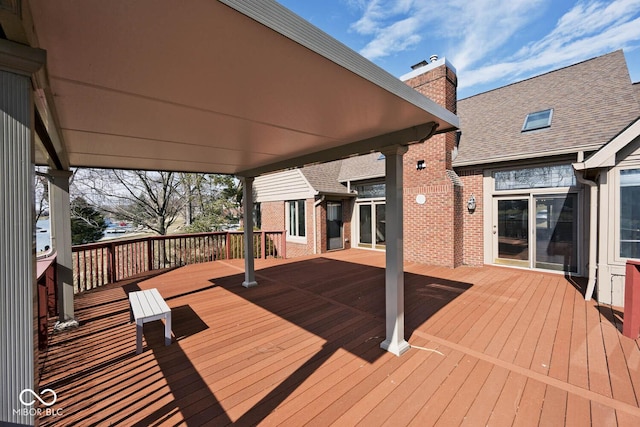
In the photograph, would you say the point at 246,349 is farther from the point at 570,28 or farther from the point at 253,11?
the point at 570,28

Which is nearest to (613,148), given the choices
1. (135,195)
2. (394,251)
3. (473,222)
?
(473,222)

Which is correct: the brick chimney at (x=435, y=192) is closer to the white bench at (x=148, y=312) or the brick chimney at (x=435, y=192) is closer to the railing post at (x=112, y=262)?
the white bench at (x=148, y=312)

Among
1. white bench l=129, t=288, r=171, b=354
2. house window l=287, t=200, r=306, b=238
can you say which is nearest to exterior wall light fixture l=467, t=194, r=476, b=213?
house window l=287, t=200, r=306, b=238

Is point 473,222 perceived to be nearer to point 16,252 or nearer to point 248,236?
point 248,236

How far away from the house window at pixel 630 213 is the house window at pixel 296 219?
8.06 m

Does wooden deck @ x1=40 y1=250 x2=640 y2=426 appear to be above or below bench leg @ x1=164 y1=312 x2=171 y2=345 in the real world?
below

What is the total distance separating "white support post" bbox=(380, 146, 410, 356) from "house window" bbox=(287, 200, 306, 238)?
730 cm

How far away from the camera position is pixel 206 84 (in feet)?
5.79

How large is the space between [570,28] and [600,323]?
700cm

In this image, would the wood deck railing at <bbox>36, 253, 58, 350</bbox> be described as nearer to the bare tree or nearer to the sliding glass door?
the sliding glass door

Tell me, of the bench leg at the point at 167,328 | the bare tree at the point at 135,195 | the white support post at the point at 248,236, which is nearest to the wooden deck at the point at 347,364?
the bench leg at the point at 167,328

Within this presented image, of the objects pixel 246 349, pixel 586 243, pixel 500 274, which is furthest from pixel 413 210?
pixel 246 349

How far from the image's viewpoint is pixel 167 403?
217 centimetres

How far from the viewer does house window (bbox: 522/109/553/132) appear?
Result: 6504mm
